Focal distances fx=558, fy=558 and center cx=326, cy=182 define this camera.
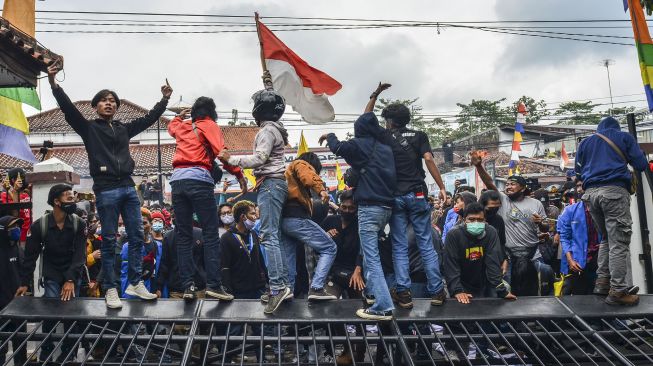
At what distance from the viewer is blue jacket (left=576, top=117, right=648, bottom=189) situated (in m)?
5.80

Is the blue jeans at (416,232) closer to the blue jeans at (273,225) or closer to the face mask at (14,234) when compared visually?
the blue jeans at (273,225)

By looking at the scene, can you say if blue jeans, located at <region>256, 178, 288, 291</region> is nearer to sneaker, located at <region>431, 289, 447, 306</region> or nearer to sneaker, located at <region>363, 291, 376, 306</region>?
sneaker, located at <region>363, 291, 376, 306</region>

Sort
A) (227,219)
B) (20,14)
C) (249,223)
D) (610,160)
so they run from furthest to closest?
(20,14)
(227,219)
(249,223)
(610,160)

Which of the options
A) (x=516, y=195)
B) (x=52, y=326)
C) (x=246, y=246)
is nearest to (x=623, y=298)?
(x=516, y=195)

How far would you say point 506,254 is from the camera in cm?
662

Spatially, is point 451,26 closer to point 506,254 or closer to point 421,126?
point 506,254

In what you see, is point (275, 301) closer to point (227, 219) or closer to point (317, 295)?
point (317, 295)

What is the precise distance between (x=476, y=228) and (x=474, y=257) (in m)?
0.32

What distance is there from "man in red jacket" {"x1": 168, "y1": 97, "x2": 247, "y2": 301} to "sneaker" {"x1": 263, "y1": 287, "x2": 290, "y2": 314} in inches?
18.3

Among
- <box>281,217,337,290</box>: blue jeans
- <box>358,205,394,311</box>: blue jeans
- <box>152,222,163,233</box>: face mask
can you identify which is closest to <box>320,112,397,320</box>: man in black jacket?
<box>358,205,394,311</box>: blue jeans

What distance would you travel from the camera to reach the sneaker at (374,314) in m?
5.17

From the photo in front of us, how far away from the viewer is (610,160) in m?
5.84

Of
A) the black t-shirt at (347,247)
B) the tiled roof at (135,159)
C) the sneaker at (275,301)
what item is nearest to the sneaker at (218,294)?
the sneaker at (275,301)

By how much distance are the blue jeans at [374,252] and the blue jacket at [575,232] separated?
268cm
